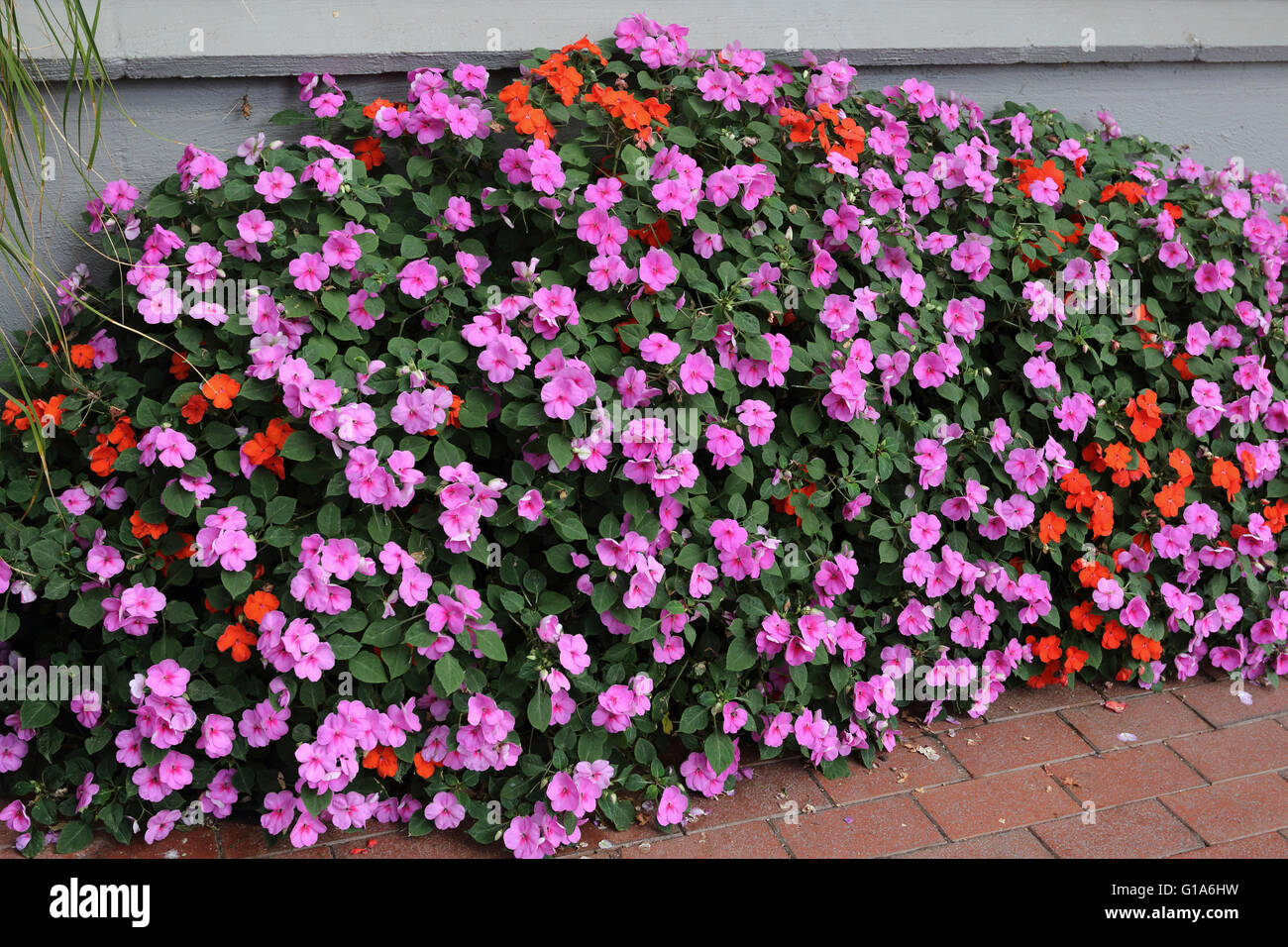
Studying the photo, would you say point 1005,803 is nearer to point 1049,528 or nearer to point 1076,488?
point 1049,528

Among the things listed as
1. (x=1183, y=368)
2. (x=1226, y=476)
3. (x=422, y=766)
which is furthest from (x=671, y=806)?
(x=1183, y=368)

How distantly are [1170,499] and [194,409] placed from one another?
264 centimetres

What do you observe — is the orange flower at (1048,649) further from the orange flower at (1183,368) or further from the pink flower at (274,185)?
the pink flower at (274,185)

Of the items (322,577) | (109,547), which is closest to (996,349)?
(322,577)

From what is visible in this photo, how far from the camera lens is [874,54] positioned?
142 inches

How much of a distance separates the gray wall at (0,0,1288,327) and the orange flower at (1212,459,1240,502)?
1360 millimetres

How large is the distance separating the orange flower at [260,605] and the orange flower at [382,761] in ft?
1.30

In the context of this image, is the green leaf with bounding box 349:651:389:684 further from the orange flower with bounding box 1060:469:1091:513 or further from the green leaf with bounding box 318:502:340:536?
the orange flower with bounding box 1060:469:1091:513

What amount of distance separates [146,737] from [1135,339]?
2.87 meters

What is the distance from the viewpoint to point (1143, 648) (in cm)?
328

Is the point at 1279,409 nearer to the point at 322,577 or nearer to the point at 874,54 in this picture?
the point at 874,54

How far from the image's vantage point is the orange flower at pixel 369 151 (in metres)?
3.00

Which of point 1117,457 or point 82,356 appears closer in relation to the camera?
point 82,356

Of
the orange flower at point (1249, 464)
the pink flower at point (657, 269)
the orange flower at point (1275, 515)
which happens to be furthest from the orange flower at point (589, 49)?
the orange flower at point (1275, 515)
